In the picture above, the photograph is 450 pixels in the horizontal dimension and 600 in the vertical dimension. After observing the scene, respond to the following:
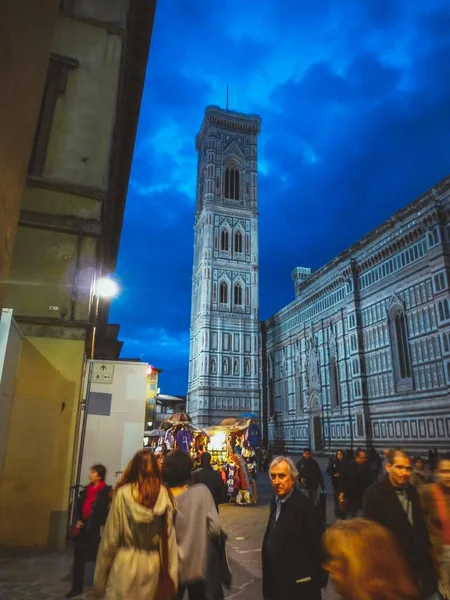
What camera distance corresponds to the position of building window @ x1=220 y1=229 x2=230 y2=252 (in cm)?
4902

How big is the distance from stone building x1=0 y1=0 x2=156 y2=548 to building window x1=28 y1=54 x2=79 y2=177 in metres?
0.02

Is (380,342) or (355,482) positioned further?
(380,342)

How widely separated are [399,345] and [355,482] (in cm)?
2128

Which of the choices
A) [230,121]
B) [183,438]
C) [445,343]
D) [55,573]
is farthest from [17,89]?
[230,121]

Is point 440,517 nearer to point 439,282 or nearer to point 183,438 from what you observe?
point 183,438

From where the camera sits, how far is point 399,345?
2711 centimetres

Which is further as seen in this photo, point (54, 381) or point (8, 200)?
point (54, 381)

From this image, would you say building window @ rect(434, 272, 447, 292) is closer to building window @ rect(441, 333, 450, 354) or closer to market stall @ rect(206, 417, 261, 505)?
building window @ rect(441, 333, 450, 354)

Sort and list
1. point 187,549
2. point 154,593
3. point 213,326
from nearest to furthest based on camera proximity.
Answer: point 154,593
point 187,549
point 213,326

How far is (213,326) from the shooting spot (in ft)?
151

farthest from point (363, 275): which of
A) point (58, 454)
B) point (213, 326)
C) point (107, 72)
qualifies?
point (58, 454)

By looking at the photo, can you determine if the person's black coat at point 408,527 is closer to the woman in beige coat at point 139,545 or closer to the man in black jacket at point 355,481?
the woman in beige coat at point 139,545

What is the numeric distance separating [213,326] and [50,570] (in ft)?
133

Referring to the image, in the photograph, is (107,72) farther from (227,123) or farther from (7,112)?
(227,123)
